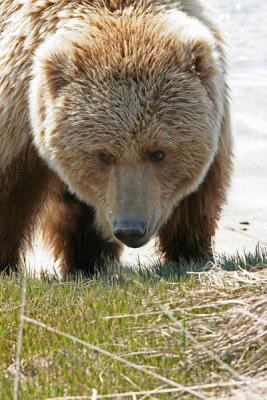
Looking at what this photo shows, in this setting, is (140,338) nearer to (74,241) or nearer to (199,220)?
(199,220)

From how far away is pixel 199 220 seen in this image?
23.1ft

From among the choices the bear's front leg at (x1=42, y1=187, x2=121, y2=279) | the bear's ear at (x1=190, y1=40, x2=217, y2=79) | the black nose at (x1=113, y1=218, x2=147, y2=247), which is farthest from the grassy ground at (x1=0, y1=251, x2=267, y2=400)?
the bear's front leg at (x1=42, y1=187, x2=121, y2=279)

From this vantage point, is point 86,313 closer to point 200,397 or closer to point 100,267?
point 200,397

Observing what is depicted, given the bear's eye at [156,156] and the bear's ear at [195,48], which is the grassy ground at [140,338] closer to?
the bear's eye at [156,156]

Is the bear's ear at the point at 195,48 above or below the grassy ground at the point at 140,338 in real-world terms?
above

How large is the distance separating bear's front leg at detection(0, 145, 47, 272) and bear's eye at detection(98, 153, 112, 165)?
0.61 metres

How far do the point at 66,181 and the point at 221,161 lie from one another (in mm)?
1052

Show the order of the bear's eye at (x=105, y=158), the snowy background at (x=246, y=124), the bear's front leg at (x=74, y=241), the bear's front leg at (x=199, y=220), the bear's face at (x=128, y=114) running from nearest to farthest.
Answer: the bear's face at (x=128, y=114)
the bear's eye at (x=105, y=158)
the bear's front leg at (x=199, y=220)
the bear's front leg at (x=74, y=241)
the snowy background at (x=246, y=124)

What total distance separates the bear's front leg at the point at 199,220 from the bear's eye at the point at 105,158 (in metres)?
0.94

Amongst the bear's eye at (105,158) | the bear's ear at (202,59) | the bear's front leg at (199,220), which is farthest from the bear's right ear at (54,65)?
the bear's front leg at (199,220)

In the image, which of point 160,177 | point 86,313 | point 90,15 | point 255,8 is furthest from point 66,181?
point 255,8

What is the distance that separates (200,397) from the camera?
12.1 ft

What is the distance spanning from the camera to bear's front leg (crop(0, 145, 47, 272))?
657 centimetres

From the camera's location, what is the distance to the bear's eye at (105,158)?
6103mm
